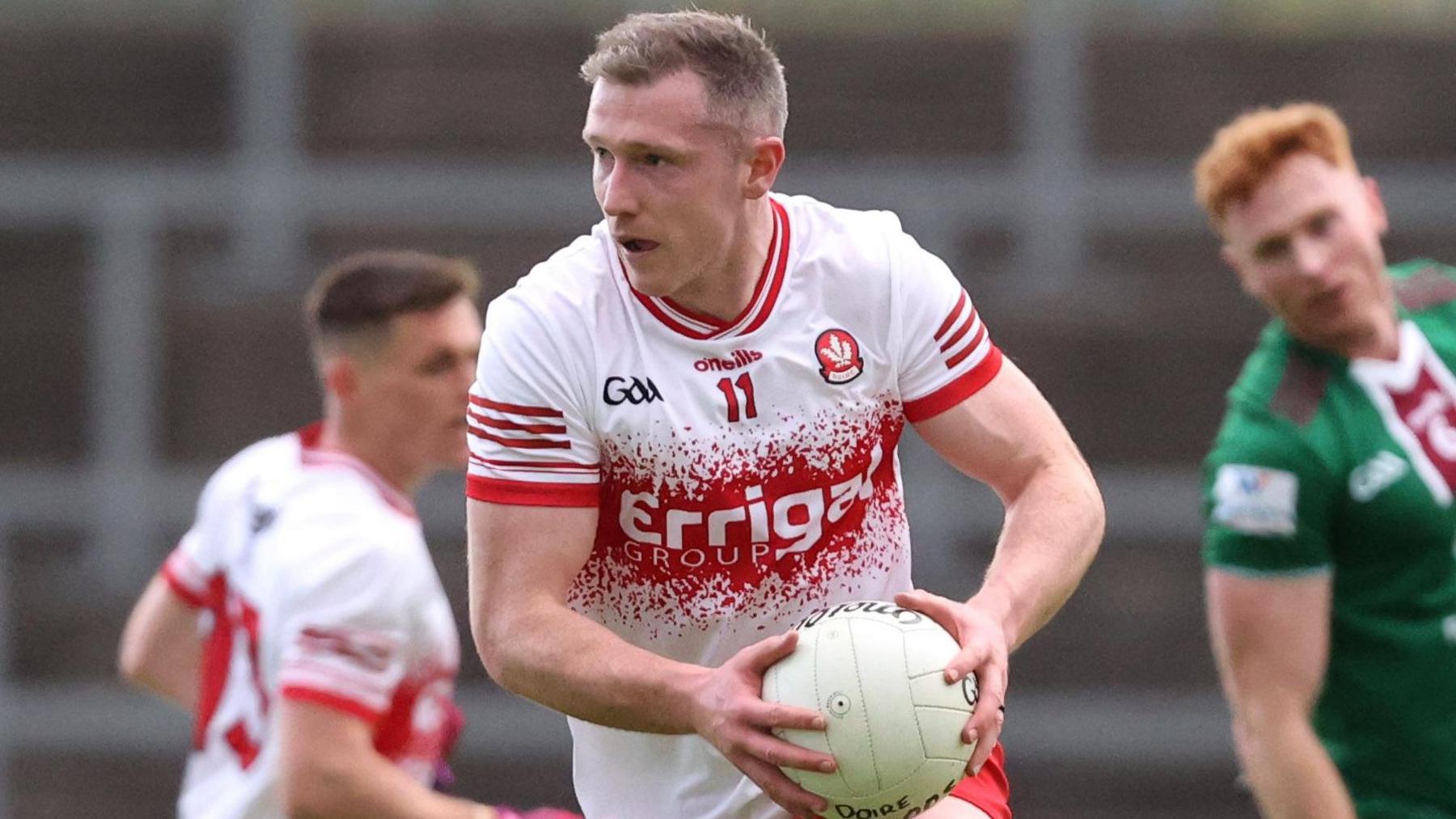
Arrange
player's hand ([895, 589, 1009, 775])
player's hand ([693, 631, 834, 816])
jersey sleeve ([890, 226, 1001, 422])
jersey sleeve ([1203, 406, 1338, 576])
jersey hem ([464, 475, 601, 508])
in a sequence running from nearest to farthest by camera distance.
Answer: player's hand ([693, 631, 834, 816]), player's hand ([895, 589, 1009, 775]), jersey hem ([464, 475, 601, 508]), jersey sleeve ([890, 226, 1001, 422]), jersey sleeve ([1203, 406, 1338, 576])

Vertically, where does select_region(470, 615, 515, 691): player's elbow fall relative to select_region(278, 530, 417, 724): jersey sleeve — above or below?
above

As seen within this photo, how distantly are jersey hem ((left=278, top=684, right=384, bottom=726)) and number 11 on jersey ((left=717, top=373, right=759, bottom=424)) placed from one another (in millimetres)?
1713

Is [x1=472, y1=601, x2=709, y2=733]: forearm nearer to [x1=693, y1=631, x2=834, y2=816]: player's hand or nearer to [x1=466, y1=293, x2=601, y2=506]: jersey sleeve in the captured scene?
[x1=693, y1=631, x2=834, y2=816]: player's hand

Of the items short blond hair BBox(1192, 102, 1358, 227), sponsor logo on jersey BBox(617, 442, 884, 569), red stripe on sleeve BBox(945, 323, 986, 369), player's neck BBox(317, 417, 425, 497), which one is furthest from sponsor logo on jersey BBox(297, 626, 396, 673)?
short blond hair BBox(1192, 102, 1358, 227)

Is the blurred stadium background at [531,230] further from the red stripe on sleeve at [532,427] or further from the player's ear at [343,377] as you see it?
the red stripe on sleeve at [532,427]

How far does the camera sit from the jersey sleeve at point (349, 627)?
217 inches

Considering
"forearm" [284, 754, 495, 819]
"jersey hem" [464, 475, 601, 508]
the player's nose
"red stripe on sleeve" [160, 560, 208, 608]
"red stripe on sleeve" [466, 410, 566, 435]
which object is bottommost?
"forearm" [284, 754, 495, 819]

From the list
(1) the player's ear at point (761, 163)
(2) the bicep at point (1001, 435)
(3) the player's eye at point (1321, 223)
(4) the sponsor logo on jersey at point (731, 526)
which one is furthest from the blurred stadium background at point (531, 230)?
(1) the player's ear at point (761, 163)

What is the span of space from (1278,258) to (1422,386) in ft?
1.50

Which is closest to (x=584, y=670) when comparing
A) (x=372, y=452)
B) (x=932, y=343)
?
(x=932, y=343)

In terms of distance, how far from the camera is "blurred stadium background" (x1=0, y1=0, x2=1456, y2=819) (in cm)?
997

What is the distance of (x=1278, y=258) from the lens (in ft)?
18.1

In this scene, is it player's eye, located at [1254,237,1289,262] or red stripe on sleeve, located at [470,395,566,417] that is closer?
red stripe on sleeve, located at [470,395,566,417]

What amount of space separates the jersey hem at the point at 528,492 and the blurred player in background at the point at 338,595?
1.51 m
